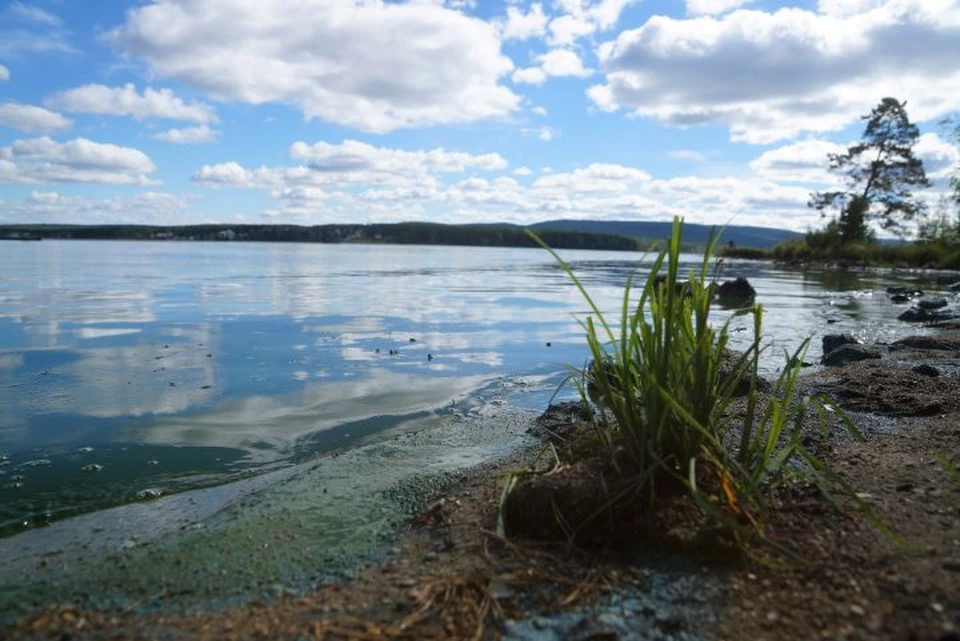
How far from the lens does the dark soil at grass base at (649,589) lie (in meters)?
2.51

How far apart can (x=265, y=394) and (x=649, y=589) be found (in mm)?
6487

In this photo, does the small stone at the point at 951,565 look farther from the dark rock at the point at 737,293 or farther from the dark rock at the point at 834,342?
the dark rock at the point at 737,293

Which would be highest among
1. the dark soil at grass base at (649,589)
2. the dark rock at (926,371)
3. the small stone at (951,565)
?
the small stone at (951,565)

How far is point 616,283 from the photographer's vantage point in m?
32.7

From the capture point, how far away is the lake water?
567 cm

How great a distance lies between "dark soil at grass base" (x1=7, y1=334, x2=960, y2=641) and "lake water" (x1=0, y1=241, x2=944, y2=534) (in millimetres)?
2686

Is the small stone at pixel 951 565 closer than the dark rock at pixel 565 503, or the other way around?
the small stone at pixel 951 565

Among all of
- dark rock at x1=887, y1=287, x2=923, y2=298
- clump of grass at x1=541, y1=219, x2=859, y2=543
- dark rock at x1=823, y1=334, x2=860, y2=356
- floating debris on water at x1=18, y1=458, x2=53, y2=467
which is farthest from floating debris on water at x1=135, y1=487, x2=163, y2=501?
dark rock at x1=887, y1=287, x2=923, y2=298

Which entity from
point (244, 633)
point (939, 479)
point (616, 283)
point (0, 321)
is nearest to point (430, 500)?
point (244, 633)

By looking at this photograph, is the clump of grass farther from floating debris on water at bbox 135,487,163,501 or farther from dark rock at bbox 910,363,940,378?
dark rock at bbox 910,363,940,378

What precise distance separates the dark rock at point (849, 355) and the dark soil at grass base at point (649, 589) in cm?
673

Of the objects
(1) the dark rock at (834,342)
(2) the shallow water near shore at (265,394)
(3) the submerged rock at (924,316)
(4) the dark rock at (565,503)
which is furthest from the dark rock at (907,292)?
(4) the dark rock at (565,503)

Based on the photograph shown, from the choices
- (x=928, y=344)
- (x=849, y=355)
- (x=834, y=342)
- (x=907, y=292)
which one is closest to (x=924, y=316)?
(x=928, y=344)

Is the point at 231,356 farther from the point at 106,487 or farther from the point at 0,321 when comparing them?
the point at 0,321
